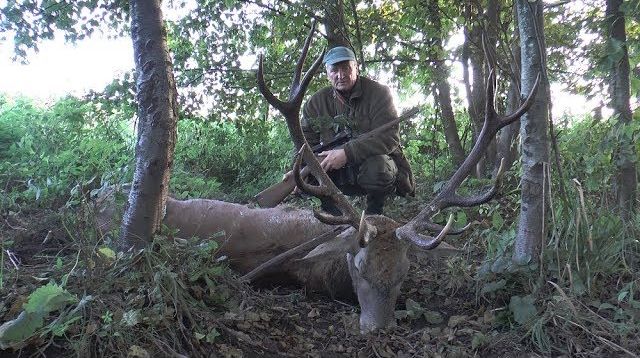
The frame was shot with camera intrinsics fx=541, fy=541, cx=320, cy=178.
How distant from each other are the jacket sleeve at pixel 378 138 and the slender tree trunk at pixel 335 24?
110cm

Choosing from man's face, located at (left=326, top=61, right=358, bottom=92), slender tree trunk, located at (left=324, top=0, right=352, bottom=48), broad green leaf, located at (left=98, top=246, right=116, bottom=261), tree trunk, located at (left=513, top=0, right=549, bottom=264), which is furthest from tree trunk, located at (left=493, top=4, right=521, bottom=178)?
broad green leaf, located at (left=98, top=246, right=116, bottom=261)

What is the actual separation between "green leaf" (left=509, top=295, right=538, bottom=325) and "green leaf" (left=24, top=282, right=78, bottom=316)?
2.56m

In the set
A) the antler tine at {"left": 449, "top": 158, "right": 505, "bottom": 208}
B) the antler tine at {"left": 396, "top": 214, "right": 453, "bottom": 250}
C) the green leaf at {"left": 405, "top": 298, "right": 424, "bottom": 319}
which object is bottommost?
the green leaf at {"left": 405, "top": 298, "right": 424, "bottom": 319}

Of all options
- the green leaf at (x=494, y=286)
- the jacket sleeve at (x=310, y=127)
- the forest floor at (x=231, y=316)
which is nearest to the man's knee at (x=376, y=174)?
the jacket sleeve at (x=310, y=127)

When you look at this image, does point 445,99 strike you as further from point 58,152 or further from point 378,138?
point 58,152

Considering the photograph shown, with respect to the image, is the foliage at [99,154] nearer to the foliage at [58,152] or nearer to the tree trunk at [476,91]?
the foliage at [58,152]

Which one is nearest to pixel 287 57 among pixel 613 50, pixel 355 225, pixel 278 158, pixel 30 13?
pixel 278 158

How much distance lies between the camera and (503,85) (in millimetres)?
7105

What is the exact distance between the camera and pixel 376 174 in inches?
209

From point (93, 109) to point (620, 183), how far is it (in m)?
5.01

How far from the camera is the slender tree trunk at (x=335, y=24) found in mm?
6020

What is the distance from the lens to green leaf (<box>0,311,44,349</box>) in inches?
92.0

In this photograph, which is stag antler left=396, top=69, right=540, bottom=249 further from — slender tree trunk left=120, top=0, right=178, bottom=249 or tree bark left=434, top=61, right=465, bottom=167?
tree bark left=434, top=61, right=465, bottom=167

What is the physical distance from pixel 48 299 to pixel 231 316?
3.38 feet
